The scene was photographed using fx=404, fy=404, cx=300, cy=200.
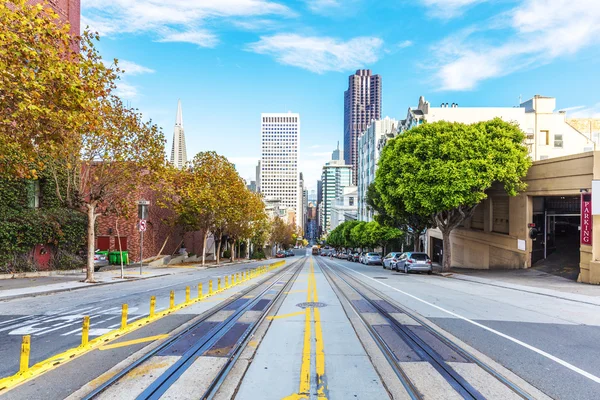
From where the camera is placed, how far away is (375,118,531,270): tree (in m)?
24.7

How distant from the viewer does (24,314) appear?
11391 mm

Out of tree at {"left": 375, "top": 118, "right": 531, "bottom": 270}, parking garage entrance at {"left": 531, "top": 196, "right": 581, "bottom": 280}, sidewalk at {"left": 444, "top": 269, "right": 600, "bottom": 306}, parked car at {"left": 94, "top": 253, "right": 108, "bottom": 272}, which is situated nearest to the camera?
sidewalk at {"left": 444, "top": 269, "right": 600, "bottom": 306}

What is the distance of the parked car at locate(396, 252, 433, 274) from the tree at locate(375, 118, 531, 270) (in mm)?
3707

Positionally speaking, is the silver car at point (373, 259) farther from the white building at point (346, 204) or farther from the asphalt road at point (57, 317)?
the white building at point (346, 204)

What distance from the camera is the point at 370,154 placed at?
318ft

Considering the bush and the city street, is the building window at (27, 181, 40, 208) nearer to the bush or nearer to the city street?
the bush

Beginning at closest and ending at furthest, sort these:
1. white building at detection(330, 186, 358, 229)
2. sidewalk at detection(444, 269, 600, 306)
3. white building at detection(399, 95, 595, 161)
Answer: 1. sidewalk at detection(444, 269, 600, 306)
2. white building at detection(399, 95, 595, 161)
3. white building at detection(330, 186, 358, 229)

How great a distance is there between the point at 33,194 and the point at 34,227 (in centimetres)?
386

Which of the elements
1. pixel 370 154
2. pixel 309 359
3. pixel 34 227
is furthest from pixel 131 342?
pixel 370 154

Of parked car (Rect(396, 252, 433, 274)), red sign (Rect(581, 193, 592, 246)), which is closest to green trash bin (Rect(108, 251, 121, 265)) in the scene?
parked car (Rect(396, 252, 433, 274))

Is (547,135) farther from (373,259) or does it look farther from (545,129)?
(373,259)

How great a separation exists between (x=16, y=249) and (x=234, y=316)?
18808mm

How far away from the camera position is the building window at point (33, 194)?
26000 millimetres

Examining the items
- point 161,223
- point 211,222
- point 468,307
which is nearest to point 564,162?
point 468,307
